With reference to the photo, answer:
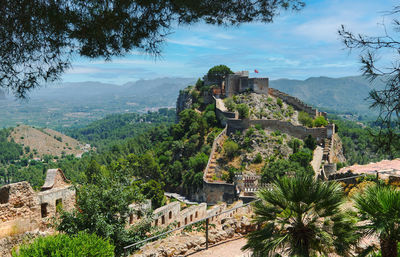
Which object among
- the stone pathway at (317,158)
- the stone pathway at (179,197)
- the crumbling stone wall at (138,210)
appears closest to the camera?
the crumbling stone wall at (138,210)

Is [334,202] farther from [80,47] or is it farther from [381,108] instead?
[80,47]

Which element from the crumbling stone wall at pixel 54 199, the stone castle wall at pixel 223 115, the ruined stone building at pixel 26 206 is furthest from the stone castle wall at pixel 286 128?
the ruined stone building at pixel 26 206

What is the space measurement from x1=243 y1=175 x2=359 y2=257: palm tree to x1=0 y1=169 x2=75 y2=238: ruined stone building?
23.0 feet

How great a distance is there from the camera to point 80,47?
292 inches

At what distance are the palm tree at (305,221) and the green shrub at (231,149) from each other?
103 feet

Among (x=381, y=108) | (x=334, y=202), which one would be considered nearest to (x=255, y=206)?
(x=334, y=202)

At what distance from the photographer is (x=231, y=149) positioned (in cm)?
3769

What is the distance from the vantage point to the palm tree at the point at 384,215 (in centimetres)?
560

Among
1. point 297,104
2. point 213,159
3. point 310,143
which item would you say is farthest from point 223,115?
point 310,143

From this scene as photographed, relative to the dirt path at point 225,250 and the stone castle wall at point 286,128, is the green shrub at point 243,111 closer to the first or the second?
the stone castle wall at point 286,128

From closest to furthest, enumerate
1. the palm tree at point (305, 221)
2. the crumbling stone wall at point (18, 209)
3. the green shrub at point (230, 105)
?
the palm tree at point (305, 221) < the crumbling stone wall at point (18, 209) < the green shrub at point (230, 105)

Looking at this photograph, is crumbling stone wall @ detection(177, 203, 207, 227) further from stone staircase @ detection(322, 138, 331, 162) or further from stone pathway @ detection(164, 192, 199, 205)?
stone staircase @ detection(322, 138, 331, 162)

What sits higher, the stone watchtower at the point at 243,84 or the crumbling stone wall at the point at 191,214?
the stone watchtower at the point at 243,84

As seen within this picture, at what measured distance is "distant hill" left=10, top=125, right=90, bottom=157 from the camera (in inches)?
6122
